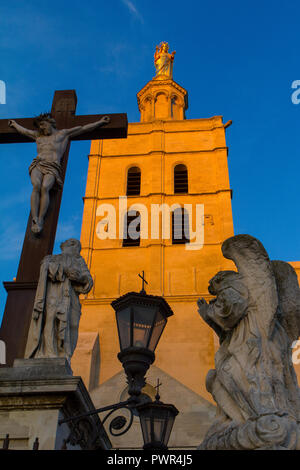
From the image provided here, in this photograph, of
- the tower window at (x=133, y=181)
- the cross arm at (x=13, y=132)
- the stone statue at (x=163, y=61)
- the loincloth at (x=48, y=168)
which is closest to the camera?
the loincloth at (x=48, y=168)

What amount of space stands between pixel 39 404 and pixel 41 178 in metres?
2.96

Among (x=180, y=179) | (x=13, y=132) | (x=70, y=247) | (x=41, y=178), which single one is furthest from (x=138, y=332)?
(x=180, y=179)

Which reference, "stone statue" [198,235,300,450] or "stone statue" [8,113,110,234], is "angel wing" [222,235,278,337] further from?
"stone statue" [8,113,110,234]

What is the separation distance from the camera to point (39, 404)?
4359mm

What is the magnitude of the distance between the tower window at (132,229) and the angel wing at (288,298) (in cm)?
2124

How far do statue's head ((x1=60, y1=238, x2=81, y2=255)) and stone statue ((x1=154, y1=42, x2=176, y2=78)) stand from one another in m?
32.4

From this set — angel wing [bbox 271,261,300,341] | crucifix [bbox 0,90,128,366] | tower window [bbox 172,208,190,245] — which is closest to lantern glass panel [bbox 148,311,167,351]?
angel wing [bbox 271,261,300,341]

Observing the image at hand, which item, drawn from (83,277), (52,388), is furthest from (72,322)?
(52,388)

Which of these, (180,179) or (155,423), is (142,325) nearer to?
(155,423)

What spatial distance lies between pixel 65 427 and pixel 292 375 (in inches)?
82.2

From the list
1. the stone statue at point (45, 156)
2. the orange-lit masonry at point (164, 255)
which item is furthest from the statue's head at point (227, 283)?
the orange-lit masonry at point (164, 255)

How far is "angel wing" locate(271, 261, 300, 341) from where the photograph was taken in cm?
354

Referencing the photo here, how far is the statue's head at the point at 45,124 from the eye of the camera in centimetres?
691

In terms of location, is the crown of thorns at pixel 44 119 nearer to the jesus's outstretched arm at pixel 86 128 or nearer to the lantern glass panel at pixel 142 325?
the jesus's outstretched arm at pixel 86 128
